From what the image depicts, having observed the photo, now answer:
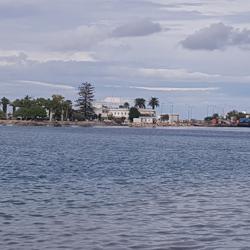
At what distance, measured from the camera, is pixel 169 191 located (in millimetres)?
37281

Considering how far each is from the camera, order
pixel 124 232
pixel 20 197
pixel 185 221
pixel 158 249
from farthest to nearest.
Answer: pixel 20 197 → pixel 185 221 → pixel 124 232 → pixel 158 249

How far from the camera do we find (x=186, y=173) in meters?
52.1

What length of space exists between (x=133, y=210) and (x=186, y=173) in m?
23.1

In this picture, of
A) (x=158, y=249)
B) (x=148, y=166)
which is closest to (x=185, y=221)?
(x=158, y=249)

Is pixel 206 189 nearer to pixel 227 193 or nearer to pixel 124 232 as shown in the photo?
pixel 227 193

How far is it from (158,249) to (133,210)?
8107 mm

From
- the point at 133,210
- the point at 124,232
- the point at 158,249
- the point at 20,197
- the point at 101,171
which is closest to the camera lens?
the point at 158,249

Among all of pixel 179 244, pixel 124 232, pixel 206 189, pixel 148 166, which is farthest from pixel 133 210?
pixel 148 166

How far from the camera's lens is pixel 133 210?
29.4 meters

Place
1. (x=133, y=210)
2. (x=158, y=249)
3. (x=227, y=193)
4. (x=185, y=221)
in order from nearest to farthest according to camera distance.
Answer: (x=158, y=249) → (x=185, y=221) → (x=133, y=210) → (x=227, y=193)

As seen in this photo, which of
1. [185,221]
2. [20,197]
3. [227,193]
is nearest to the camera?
[185,221]

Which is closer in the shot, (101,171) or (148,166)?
(101,171)

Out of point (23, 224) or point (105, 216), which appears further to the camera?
point (105, 216)

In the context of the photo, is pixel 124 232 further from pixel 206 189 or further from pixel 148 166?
pixel 148 166
